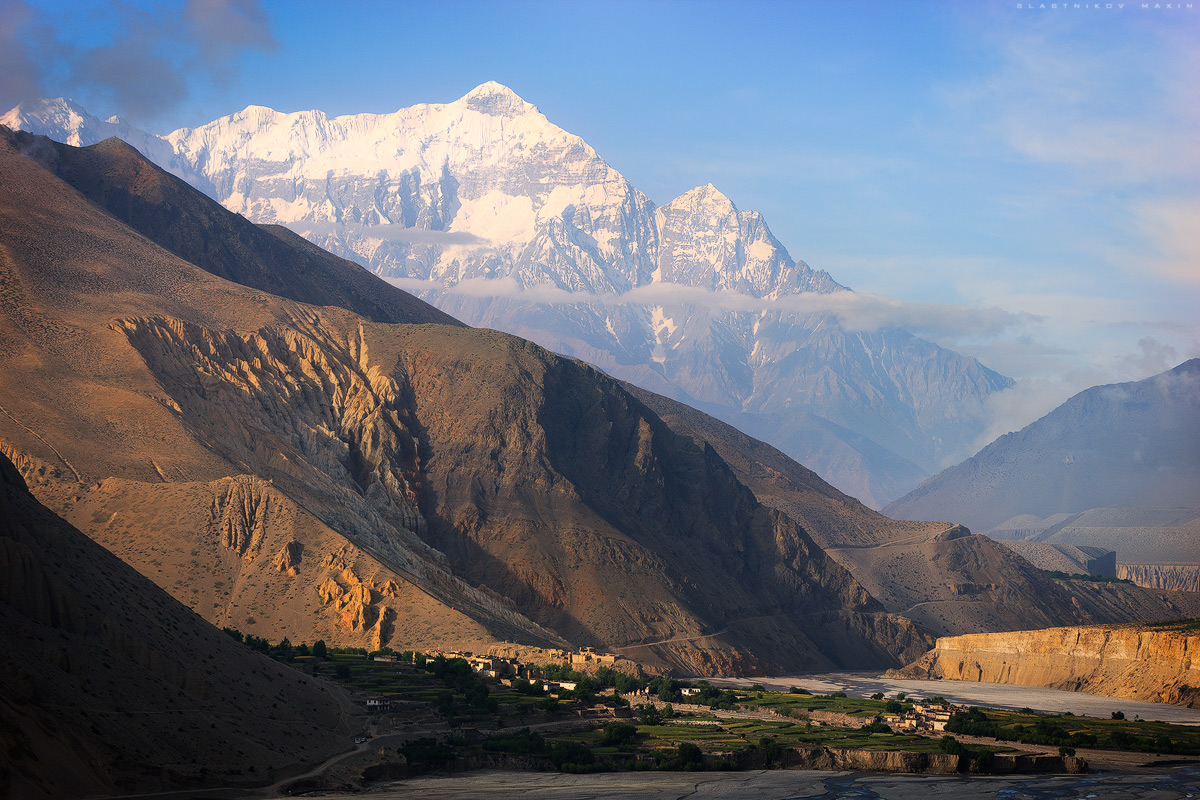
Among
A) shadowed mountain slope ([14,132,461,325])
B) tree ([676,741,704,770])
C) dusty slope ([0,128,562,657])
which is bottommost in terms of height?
tree ([676,741,704,770])

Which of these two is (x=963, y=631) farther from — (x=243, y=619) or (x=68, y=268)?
(x=68, y=268)

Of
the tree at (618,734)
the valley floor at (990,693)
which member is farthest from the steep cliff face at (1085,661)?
the tree at (618,734)

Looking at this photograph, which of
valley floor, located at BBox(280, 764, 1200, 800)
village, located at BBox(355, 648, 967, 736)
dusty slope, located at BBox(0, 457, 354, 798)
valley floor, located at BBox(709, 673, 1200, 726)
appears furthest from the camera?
valley floor, located at BBox(709, 673, 1200, 726)

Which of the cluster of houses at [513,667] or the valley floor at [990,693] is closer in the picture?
Result: the cluster of houses at [513,667]

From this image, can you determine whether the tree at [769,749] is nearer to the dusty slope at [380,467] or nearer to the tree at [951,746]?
the tree at [951,746]

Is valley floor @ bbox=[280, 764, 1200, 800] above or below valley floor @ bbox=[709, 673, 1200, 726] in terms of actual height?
above

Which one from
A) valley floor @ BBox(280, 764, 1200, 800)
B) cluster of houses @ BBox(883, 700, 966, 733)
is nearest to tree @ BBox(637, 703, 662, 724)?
valley floor @ BBox(280, 764, 1200, 800)

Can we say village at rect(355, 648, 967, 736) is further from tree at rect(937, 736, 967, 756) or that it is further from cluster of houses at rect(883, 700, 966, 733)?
tree at rect(937, 736, 967, 756)
